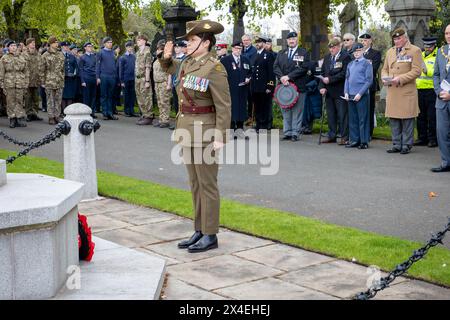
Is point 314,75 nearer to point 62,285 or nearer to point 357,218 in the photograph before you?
point 357,218

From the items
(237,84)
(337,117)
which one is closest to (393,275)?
(337,117)

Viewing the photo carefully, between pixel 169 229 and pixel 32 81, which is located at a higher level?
pixel 32 81

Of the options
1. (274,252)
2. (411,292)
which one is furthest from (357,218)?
(411,292)

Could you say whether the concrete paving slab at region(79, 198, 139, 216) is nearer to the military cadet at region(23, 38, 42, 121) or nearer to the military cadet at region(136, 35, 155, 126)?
the military cadet at region(136, 35, 155, 126)

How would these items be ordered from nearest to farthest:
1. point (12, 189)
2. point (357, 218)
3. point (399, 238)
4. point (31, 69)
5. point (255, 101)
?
point (12, 189) → point (399, 238) → point (357, 218) → point (255, 101) → point (31, 69)

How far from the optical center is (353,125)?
1485 cm

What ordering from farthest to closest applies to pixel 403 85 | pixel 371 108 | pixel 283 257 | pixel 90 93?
pixel 90 93, pixel 371 108, pixel 403 85, pixel 283 257

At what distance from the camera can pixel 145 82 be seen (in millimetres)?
20094

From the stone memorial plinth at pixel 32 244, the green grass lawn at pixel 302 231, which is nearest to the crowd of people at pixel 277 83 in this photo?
the green grass lawn at pixel 302 231

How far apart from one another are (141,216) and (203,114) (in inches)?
85.3

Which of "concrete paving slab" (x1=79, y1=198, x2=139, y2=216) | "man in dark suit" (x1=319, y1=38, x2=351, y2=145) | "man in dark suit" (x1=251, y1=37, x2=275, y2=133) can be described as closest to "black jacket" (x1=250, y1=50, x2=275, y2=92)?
"man in dark suit" (x1=251, y1=37, x2=275, y2=133)

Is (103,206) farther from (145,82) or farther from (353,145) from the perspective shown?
(145,82)

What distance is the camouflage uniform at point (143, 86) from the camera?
20.0 meters

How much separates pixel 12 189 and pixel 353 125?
950cm
